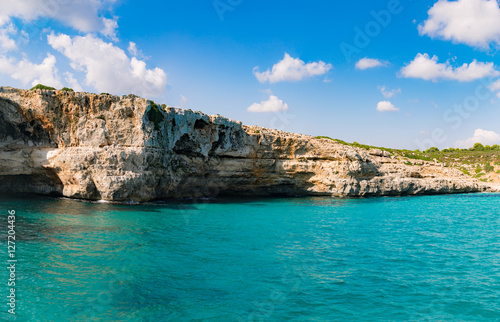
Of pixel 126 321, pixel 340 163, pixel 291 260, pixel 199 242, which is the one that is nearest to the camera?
pixel 126 321

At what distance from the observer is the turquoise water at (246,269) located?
10.4m

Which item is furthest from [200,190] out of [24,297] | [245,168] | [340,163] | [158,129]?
[24,297]

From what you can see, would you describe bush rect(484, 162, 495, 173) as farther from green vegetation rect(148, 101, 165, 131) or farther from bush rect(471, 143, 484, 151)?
green vegetation rect(148, 101, 165, 131)

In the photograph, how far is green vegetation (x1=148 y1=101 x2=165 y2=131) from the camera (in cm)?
3384

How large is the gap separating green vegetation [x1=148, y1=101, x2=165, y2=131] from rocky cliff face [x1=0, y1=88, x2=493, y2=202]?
111mm

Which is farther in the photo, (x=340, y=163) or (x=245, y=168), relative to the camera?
(x=340, y=163)

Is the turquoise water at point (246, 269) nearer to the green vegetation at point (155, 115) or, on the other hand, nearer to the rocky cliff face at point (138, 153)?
the rocky cliff face at point (138, 153)

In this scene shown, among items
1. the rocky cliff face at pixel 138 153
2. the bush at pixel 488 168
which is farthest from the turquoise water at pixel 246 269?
the bush at pixel 488 168

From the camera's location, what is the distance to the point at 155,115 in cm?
3409

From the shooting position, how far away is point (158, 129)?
113ft

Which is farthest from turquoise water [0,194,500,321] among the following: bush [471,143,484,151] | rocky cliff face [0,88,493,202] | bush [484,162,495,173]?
bush [471,143,484,151]

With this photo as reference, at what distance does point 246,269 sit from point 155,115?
81.0 ft

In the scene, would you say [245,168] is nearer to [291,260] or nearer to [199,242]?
[199,242]

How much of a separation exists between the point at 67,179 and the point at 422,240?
33.0 meters
